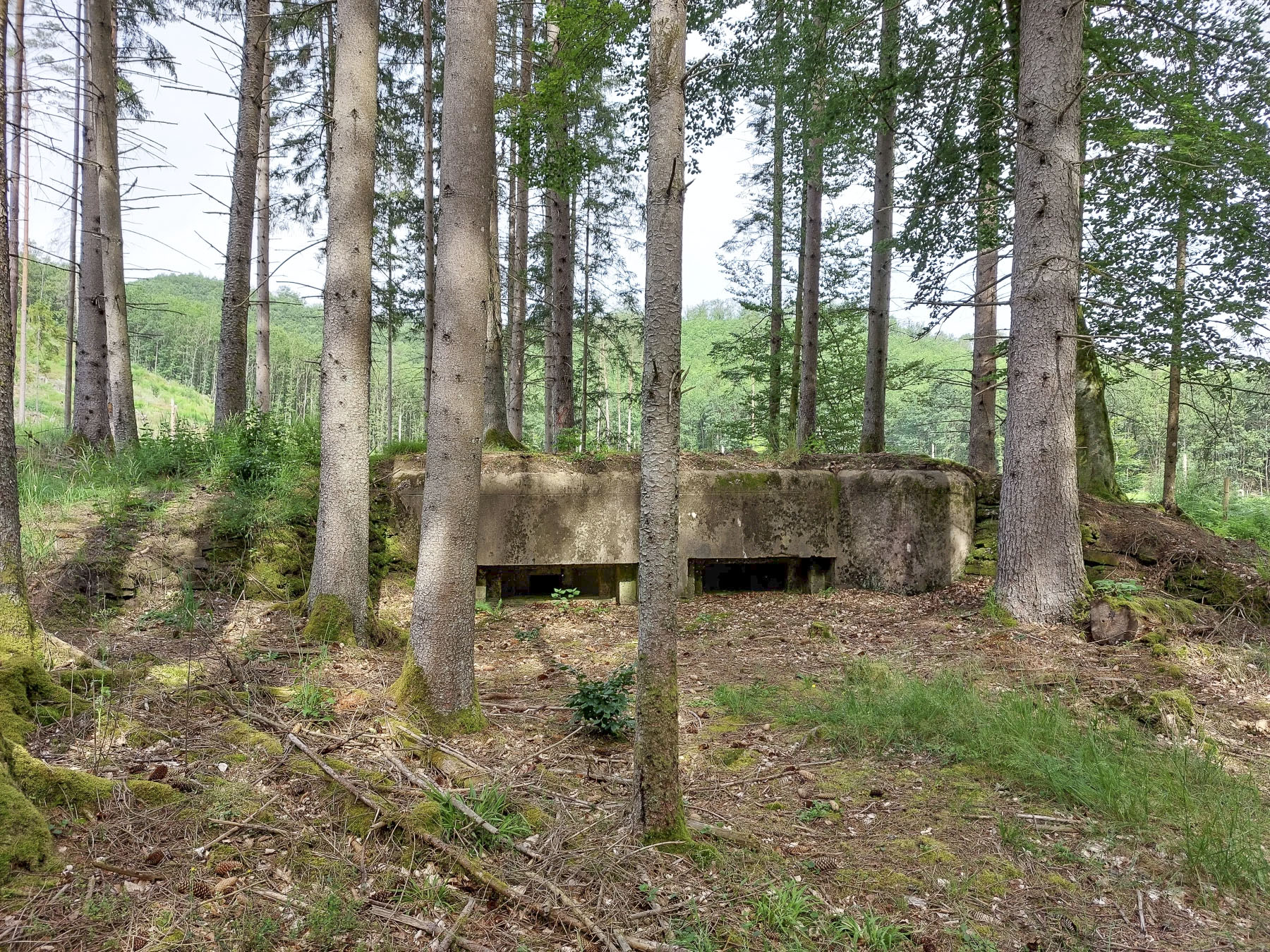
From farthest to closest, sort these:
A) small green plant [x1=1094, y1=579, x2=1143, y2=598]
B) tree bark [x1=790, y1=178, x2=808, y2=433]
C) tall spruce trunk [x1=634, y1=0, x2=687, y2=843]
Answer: tree bark [x1=790, y1=178, x2=808, y2=433] → small green plant [x1=1094, y1=579, x2=1143, y2=598] → tall spruce trunk [x1=634, y1=0, x2=687, y2=843]

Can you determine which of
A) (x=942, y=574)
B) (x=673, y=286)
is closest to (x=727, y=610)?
(x=942, y=574)

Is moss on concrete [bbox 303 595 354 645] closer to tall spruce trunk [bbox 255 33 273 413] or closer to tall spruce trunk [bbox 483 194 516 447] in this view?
tall spruce trunk [bbox 483 194 516 447]

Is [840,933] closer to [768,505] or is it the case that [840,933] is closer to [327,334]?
[327,334]

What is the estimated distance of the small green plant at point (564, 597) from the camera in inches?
303

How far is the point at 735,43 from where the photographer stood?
8367 mm

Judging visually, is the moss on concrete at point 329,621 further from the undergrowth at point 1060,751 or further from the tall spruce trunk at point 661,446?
the tall spruce trunk at point 661,446

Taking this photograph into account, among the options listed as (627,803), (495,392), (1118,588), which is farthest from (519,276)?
(627,803)

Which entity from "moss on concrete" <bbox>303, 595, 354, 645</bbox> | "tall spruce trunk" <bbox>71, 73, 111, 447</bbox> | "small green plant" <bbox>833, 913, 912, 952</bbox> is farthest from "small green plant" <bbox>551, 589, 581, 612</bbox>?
"tall spruce trunk" <bbox>71, 73, 111, 447</bbox>

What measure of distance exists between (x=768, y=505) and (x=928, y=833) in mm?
5102

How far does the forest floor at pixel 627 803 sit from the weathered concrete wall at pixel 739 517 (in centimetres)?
214

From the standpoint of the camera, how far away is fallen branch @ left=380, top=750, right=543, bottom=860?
9.02ft

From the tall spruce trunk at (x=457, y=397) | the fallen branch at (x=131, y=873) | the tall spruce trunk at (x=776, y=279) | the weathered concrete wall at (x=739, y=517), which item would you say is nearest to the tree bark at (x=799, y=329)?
the tall spruce trunk at (x=776, y=279)

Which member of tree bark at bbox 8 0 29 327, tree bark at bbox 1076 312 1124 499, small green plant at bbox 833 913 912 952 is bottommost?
small green plant at bbox 833 913 912 952

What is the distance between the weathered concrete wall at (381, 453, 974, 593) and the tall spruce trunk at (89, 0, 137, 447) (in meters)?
3.80
